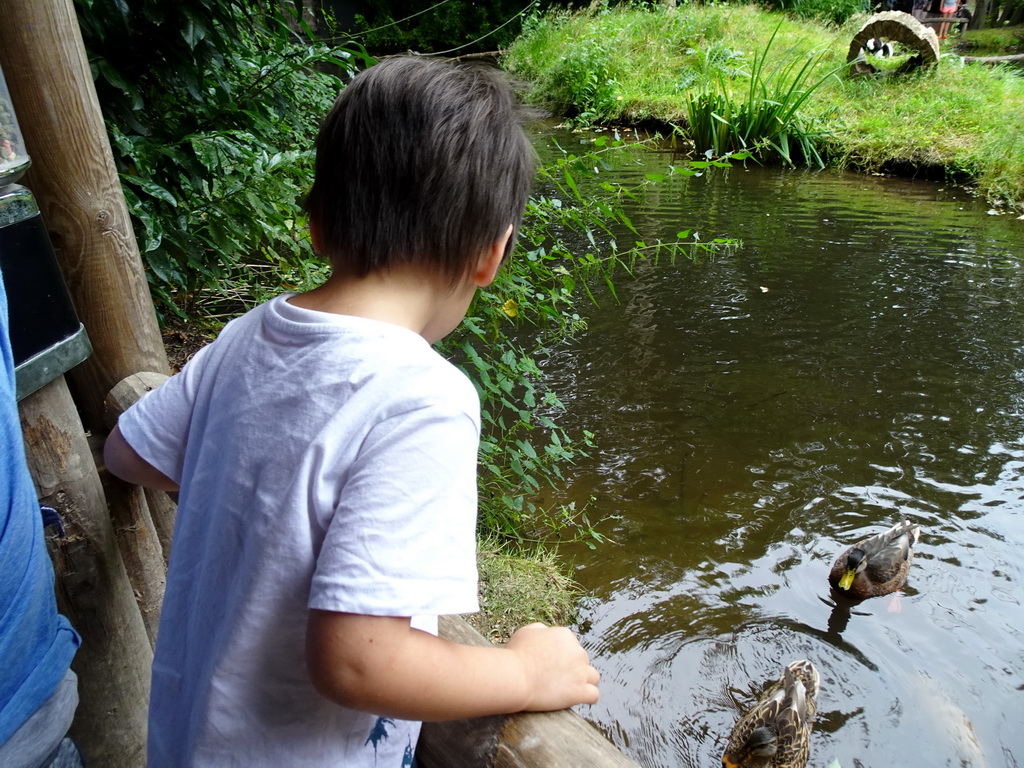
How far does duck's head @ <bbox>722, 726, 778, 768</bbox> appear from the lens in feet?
8.32

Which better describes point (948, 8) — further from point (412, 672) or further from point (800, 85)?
point (412, 672)

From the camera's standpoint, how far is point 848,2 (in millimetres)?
20766

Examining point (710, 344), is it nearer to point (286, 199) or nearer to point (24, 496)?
point (286, 199)

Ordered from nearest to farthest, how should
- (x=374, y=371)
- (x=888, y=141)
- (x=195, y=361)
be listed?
(x=374, y=371), (x=195, y=361), (x=888, y=141)

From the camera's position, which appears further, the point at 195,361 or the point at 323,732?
the point at 195,361

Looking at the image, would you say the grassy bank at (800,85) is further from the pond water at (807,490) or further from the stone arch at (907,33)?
the pond water at (807,490)

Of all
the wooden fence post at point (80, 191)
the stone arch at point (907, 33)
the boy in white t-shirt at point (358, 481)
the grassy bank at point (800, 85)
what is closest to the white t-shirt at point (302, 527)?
the boy in white t-shirt at point (358, 481)

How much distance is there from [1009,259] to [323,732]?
7.96 meters

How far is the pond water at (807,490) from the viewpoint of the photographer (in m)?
2.99

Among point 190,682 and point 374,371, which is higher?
point 374,371

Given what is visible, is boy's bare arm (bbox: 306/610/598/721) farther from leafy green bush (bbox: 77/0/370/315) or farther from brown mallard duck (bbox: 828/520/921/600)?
brown mallard duck (bbox: 828/520/921/600)

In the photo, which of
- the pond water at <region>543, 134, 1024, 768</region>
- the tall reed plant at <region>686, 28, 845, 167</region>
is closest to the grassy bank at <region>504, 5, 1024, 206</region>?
the tall reed plant at <region>686, 28, 845, 167</region>

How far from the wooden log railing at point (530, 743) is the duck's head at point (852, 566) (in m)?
2.72

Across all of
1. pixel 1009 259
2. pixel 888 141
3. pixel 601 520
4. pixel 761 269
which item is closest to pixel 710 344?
pixel 761 269
